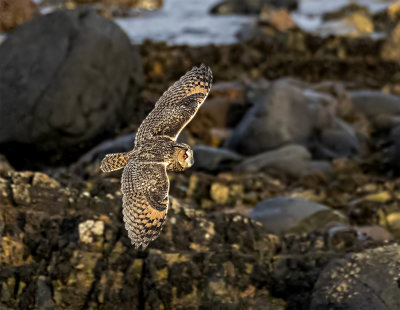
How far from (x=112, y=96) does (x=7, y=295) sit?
5608 millimetres

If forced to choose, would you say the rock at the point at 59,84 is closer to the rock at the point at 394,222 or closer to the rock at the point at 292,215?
the rock at the point at 292,215

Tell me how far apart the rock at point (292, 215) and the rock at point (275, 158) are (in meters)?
2.17

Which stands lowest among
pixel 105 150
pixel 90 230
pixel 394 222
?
pixel 394 222

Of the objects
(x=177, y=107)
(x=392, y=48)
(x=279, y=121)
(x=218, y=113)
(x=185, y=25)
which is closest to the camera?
(x=177, y=107)

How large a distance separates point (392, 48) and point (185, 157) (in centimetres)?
1436

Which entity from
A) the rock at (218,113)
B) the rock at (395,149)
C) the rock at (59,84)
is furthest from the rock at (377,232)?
the rock at (59,84)

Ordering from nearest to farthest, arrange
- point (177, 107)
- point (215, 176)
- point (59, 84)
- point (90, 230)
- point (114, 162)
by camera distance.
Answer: point (114, 162), point (177, 107), point (90, 230), point (215, 176), point (59, 84)

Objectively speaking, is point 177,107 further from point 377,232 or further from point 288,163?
point 288,163

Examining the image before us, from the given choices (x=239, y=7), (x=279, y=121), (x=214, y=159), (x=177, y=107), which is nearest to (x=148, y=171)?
(x=177, y=107)

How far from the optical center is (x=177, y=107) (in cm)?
404

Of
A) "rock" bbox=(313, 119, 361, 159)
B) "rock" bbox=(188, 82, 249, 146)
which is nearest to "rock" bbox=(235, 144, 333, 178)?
"rock" bbox=(313, 119, 361, 159)

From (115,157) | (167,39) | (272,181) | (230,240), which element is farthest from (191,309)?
(167,39)

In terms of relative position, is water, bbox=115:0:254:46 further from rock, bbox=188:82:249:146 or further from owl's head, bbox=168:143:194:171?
owl's head, bbox=168:143:194:171

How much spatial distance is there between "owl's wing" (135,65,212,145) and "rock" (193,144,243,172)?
15.7ft
